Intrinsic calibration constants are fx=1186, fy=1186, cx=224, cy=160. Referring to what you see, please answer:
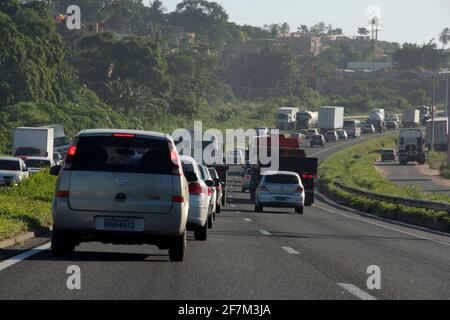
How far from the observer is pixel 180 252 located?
16.8m

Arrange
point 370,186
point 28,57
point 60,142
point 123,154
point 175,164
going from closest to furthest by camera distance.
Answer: point 175,164 < point 123,154 < point 370,186 < point 60,142 < point 28,57

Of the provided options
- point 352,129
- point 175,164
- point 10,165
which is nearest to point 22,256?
point 175,164

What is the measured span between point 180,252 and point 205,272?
4.70ft

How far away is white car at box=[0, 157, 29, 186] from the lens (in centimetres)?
4744

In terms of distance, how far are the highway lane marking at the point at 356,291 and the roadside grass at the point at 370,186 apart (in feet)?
61.7

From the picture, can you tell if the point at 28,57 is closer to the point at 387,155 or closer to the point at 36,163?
the point at 36,163

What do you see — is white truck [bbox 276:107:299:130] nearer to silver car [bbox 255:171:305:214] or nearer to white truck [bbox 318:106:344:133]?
white truck [bbox 318:106:344:133]

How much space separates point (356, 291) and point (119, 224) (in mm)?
3914

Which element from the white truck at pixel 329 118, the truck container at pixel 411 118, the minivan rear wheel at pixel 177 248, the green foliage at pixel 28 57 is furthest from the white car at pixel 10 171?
the truck container at pixel 411 118

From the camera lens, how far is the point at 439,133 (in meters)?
123

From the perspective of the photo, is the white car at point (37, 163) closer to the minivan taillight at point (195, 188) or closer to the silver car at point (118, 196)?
the minivan taillight at point (195, 188)

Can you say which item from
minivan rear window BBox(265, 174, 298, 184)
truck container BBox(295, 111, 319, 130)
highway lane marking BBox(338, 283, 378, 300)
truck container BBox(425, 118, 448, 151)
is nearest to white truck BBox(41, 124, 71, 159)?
minivan rear window BBox(265, 174, 298, 184)

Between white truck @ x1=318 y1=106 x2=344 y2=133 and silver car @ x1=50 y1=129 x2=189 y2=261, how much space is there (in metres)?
120

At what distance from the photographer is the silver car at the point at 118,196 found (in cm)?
1602
